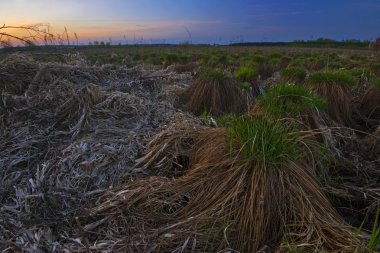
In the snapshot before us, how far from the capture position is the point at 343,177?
3.67m

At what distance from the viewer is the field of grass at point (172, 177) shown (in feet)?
8.42

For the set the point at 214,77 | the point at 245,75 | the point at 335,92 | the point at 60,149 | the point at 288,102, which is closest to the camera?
the point at 60,149

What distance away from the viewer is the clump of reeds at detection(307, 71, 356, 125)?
587 centimetres

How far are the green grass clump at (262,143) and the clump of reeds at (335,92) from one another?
123 inches

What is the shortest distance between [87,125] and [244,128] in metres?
2.04

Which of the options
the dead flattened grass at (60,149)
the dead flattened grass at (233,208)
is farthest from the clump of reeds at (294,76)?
the dead flattened grass at (233,208)

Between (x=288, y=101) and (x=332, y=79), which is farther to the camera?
(x=332, y=79)

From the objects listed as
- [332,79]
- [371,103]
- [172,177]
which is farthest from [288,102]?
[371,103]

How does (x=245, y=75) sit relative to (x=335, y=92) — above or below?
below

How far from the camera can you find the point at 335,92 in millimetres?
5969

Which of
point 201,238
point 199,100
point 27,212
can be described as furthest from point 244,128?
point 199,100

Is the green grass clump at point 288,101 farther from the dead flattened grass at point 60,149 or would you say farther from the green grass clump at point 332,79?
the green grass clump at point 332,79

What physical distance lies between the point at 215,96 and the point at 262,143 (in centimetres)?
351

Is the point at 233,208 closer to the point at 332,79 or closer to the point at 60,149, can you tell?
the point at 60,149
